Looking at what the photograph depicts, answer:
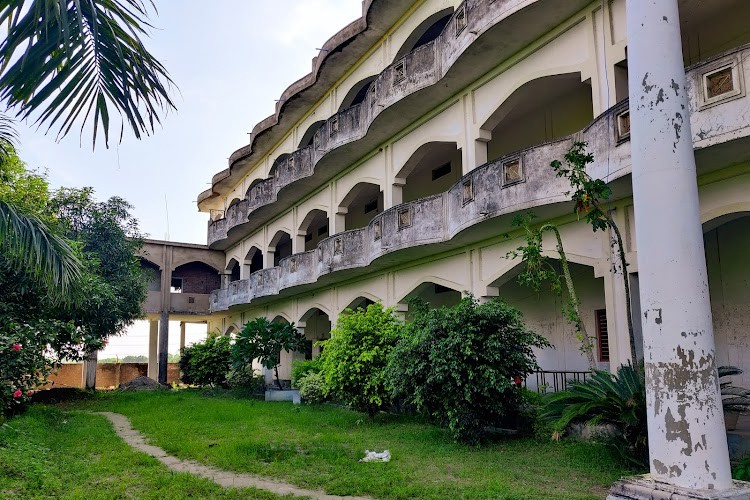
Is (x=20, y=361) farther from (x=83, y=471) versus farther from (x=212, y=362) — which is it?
(x=212, y=362)

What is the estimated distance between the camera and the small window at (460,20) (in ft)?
37.9

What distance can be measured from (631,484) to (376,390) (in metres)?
8.24

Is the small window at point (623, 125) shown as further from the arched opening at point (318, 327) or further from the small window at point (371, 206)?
the arched opening at point (318, 327)

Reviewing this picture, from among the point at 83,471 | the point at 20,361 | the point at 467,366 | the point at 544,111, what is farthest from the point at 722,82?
the point at 20,361

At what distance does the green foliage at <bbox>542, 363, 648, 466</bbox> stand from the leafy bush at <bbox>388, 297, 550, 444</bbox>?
118cm

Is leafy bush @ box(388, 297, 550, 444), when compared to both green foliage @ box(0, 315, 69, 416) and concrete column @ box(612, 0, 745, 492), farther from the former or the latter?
green foliage @ box(0, 315, 69, 416)

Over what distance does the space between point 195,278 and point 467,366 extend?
25367mm

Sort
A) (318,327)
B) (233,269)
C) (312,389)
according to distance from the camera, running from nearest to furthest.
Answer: (312,389), (318,327), (233,269)

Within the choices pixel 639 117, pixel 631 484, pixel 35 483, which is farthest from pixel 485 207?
pixel 35 483

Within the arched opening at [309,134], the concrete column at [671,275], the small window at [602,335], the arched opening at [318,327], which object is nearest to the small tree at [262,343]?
the arched opening at [318,327]

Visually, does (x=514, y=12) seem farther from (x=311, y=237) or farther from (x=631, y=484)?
(x=311, y=237)

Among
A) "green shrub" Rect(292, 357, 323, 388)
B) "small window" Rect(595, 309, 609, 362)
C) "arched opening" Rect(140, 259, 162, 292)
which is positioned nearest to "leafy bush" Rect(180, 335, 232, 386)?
"green shrub" Rect(292, 357, 323, 388)

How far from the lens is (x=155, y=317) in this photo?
29922mm

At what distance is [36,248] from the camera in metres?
7.29
